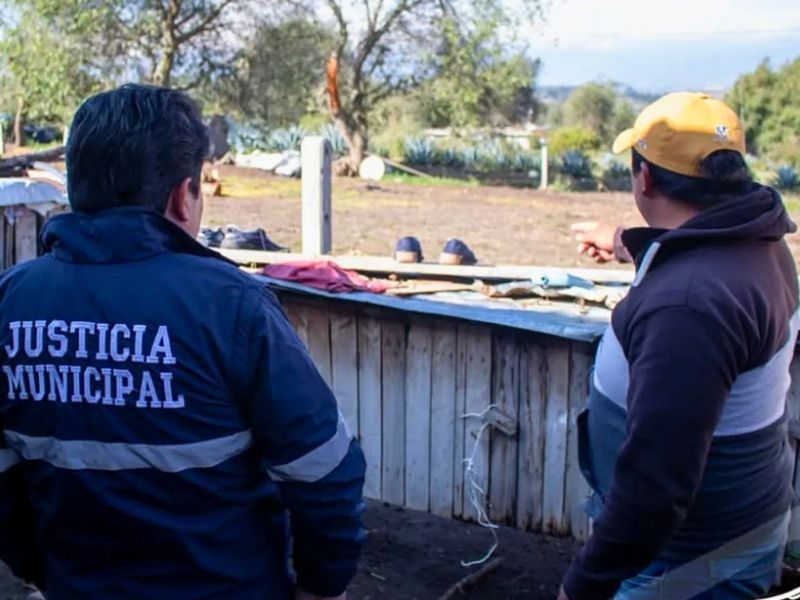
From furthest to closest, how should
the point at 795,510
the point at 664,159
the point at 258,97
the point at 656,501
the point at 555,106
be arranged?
the point at 555,106
the point at 258,97
the point at 795,510
the point at 664,159
the point at 656,501

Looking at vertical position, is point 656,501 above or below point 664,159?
below


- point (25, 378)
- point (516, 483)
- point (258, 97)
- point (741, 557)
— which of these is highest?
point (258, 97)

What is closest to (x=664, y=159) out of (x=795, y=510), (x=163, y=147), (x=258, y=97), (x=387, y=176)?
(x=163, y=147)

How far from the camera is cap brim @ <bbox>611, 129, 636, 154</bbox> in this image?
2.07 m

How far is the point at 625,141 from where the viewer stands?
2.13 metres

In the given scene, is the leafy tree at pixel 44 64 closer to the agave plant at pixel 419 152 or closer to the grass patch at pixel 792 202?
the agave plant at pixel 419 152

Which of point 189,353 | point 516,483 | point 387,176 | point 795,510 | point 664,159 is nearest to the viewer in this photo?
point 189,353

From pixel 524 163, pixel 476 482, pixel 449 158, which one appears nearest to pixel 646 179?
pixel 476 482

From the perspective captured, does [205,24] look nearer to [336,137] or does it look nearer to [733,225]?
[336,137]

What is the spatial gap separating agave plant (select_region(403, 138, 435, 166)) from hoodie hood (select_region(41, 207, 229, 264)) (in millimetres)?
32191

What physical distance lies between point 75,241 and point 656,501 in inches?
43.2

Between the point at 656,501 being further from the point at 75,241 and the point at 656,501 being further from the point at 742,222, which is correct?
the point at 75,241

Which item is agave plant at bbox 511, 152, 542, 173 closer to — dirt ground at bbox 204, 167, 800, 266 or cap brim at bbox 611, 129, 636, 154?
dirt ground at bbox 204, 167, 800, 266

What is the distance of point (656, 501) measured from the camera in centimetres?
177
